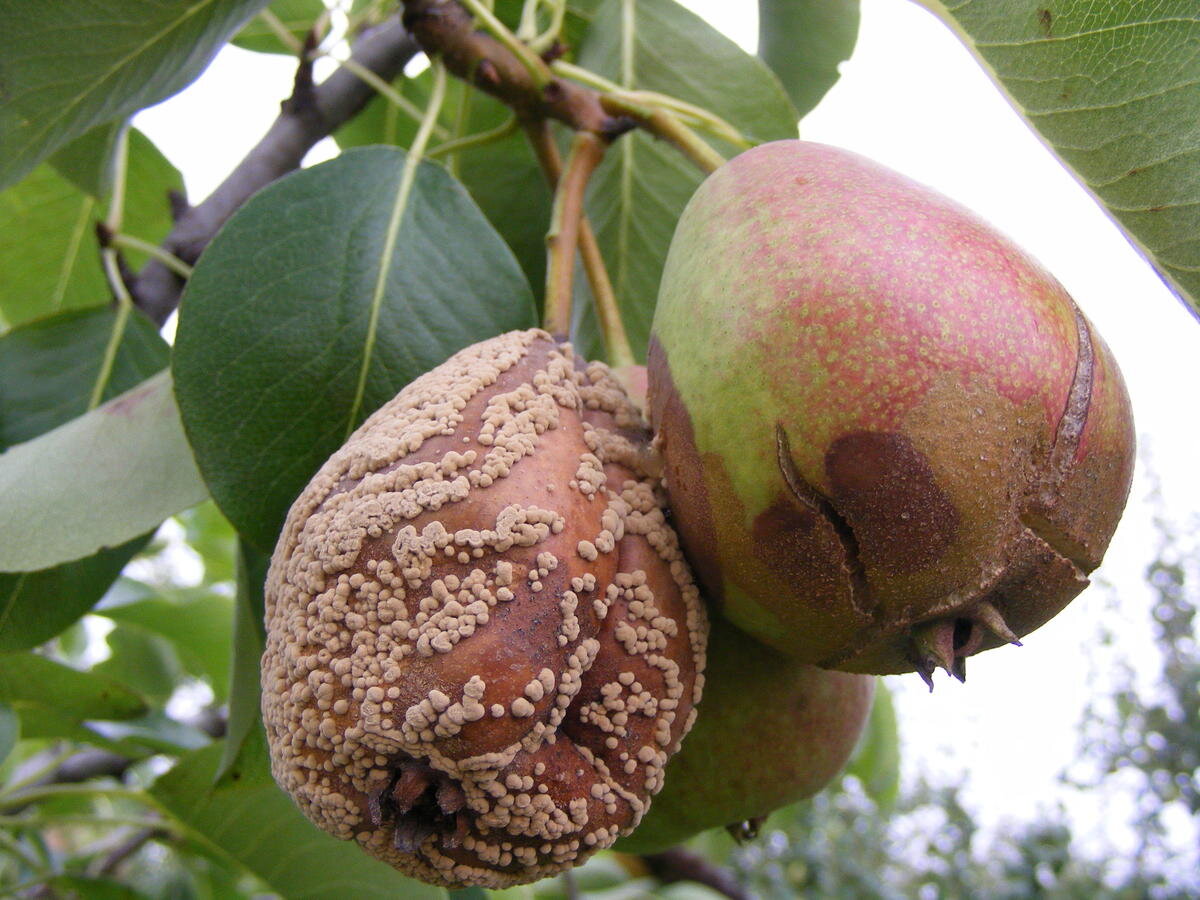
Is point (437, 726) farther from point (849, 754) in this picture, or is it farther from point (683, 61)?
point (683, 61)

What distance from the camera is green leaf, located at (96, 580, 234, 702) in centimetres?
196

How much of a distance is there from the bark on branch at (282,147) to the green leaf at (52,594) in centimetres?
43

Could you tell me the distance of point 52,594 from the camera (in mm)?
1259

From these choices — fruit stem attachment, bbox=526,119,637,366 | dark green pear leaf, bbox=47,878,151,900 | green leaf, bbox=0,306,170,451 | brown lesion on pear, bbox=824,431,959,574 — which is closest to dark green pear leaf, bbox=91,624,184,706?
dark green pear leaf, bbox=47,878,151,900

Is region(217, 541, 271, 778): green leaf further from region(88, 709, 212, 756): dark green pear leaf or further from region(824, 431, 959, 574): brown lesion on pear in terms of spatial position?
region(824, 431, 959, 574): brown lesion on pear

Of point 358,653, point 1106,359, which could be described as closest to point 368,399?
point 358,653

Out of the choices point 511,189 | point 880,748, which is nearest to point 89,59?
point 511,189

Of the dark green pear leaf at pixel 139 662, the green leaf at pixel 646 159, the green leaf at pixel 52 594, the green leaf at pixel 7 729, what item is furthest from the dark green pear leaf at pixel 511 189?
the dark green pear leaf at pixel 139 662

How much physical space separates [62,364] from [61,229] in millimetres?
543

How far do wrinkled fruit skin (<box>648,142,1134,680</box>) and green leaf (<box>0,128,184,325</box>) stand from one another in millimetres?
1361

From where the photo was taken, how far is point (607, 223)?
4.86 ft

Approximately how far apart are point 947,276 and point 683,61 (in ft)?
2.58

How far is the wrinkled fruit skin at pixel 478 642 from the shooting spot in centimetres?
74

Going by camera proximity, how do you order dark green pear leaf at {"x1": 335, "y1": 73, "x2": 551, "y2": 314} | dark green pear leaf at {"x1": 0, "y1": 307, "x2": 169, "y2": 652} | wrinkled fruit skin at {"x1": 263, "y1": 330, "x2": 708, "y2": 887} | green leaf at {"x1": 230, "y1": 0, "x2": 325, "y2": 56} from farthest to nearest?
1. green leaf at {"x1": 230, "y1": 0, "x2": 325, "y2": 56}
2. dark green pear leaf at {"x1": 335, "y1": 73, "x2": 551, "y2": 314}
3. dark green pear leaf at {"x1": 0, "y1": 307, "x2": 169, "y2": 652}
4. wrinkled fruit skin at {"x1": 263, "y1": 330, "x2": 708, "y2": 887}
